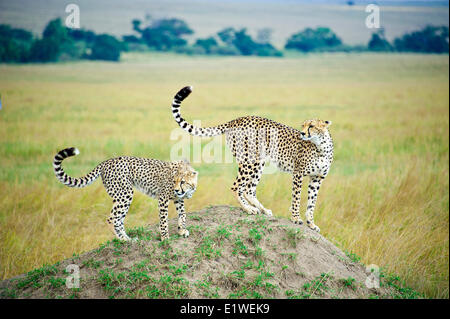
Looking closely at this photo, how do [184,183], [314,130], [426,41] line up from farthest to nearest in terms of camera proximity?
[426,41]
[314,130]
[184,183]

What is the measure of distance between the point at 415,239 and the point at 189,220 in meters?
5.19

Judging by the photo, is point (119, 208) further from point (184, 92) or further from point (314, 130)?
point (314, 130)

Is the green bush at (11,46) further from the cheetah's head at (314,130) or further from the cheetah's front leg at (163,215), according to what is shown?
the cheetah's head at (314,130)

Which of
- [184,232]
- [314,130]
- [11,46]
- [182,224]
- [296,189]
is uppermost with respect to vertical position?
[11,46]

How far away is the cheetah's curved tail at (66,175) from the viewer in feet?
19.1

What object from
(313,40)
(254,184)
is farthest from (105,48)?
(254,184)

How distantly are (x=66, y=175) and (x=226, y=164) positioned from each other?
11.4 meters

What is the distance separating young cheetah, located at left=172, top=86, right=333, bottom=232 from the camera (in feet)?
22.6

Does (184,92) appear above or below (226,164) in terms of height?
above

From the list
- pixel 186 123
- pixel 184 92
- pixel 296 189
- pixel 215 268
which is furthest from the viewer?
pixel 296 189

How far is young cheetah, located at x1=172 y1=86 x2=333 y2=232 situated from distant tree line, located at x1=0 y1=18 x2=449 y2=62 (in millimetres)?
29688

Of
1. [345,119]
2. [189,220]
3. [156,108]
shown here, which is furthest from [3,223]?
[156,108]

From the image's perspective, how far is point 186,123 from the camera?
22.2 feet
